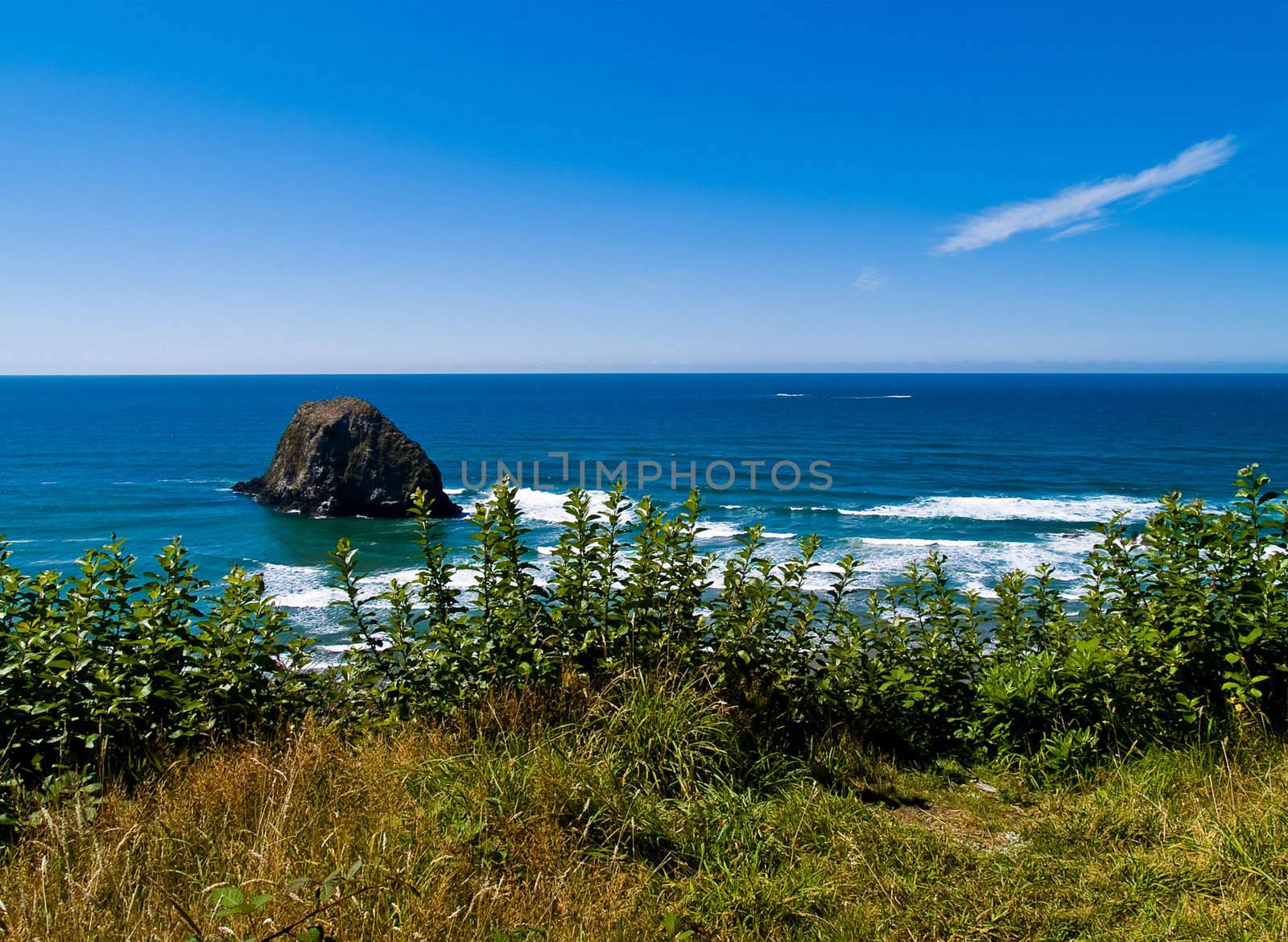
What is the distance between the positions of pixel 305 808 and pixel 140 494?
179 ft

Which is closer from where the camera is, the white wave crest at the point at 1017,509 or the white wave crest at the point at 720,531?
the white wave crest at the point at 720,531

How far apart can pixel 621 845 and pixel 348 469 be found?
46388 millimetres

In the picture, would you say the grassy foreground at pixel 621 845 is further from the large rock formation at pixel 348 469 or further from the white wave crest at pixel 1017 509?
the large rock formation at pixel 348 469

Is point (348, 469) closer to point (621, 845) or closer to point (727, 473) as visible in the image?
point (727, 473)

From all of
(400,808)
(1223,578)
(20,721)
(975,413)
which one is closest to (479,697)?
(400,808)

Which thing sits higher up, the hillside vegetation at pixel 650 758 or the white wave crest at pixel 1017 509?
the hillside vegetation at pixel 650 758

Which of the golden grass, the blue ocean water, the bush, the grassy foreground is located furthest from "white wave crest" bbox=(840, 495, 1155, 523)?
the golden grass

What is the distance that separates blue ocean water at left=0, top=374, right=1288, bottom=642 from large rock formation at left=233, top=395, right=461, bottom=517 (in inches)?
75.2

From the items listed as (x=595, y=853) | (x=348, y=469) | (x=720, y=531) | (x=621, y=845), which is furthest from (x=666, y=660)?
(x=348, y=469)

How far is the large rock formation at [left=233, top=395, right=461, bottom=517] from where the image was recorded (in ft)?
148

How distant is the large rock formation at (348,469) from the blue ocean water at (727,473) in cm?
191

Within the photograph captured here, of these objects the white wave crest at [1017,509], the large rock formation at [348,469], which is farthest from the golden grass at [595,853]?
the large rock formation at [348,469]

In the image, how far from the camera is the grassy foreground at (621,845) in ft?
10.5

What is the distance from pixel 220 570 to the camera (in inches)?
1196
